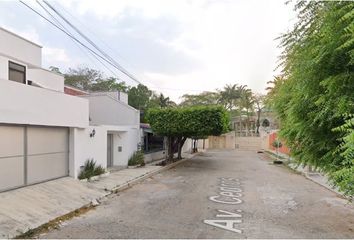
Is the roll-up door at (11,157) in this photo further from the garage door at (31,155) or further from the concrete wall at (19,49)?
the concrete wall at (19,49)

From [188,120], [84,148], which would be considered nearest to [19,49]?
[84,148]

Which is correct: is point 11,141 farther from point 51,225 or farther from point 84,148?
point 84,148

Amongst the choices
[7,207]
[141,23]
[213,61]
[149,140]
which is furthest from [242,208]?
[149,140]

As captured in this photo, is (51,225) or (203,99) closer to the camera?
(51,225)

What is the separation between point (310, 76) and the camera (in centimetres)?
353

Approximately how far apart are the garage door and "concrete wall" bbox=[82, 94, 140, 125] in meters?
9.04

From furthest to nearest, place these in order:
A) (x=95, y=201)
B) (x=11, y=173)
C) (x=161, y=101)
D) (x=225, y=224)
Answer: (x=161, y=101) → (x=95, y=201) → (x=11, y=173) → (x=225, y=224)

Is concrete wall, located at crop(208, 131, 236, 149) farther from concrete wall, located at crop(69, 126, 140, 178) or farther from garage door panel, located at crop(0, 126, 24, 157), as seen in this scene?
garage door panel, located at crop(0, 126, 24, 157)

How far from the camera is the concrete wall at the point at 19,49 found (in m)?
12.8

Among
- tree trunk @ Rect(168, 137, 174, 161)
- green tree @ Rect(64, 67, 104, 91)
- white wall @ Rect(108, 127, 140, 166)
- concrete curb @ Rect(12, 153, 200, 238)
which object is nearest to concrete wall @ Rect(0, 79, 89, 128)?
concrete curb @ Rect(12, 153, 200, 238)

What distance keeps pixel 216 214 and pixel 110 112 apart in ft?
48.4

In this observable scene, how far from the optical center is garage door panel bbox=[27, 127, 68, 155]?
1089 cm

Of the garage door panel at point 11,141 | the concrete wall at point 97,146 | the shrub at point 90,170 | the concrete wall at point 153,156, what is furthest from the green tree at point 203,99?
the garage door panel at point 11,141

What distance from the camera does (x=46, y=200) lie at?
31.3 feet
